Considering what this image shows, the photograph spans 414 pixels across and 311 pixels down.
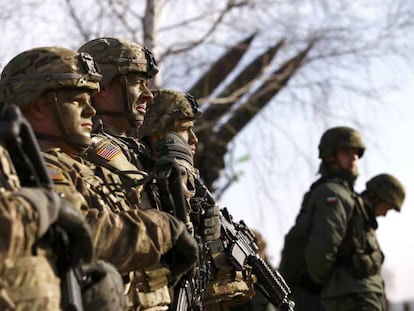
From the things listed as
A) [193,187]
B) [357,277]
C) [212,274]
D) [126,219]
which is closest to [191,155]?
[193,187]

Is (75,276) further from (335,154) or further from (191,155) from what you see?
(335,154)

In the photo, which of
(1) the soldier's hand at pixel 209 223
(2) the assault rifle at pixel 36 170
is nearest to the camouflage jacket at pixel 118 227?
(2) the assault rifle at pixel 36 170

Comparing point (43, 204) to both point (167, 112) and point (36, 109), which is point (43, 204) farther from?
point (167, 112)

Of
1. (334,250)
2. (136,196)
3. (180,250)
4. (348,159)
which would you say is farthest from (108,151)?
(348,159)

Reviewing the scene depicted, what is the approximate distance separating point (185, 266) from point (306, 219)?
5.09 metres

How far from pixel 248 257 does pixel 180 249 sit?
8.31ft

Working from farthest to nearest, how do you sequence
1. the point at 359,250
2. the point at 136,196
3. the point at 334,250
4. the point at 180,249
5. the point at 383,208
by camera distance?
the point at 383,208 < the point at 359,250 < the point at 334,250 < the point at 136,196 < the point at 180,249

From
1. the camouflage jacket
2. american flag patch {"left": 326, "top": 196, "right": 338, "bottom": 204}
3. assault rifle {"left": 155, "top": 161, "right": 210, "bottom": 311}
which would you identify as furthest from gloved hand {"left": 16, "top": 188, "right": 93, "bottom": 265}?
american flag patch {"left": 326, "top": 196, "right": 338, "bottom": 204}

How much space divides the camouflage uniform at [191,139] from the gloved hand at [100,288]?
267 cm

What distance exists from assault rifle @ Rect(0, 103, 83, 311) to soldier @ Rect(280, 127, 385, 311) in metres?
5.72

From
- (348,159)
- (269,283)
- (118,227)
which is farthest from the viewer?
(348,159)

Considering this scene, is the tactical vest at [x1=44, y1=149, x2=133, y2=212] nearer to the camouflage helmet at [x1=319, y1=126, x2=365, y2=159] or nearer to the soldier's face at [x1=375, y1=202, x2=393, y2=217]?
the camouflage helmet at [x1=319, y1=126, x2=365, y2=159]

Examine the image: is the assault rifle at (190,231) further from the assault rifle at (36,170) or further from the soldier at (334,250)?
the soldier at (334,250)

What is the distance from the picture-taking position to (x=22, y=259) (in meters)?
4.49
